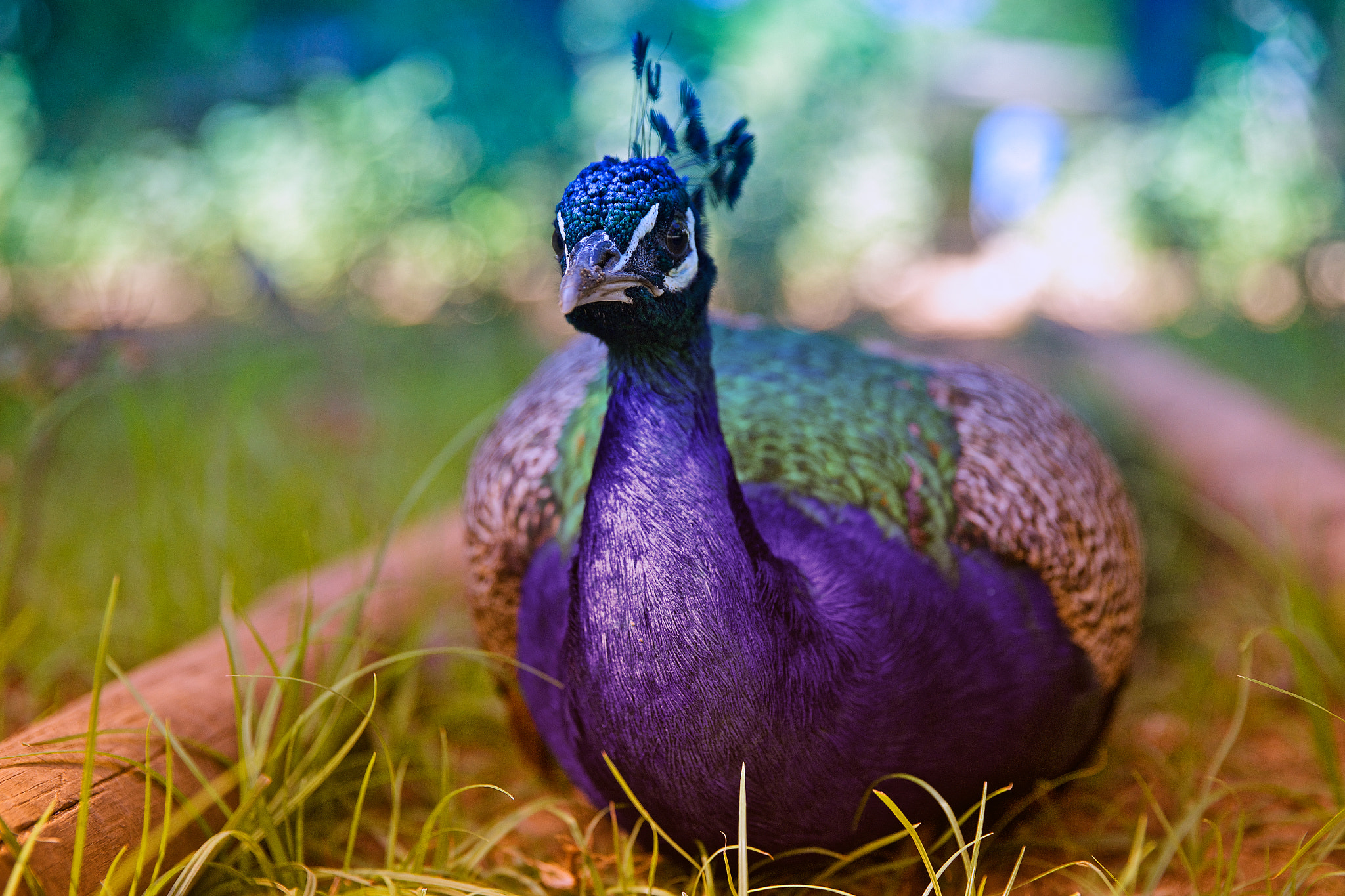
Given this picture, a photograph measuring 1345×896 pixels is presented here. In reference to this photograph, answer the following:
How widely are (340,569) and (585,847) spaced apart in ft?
3.81

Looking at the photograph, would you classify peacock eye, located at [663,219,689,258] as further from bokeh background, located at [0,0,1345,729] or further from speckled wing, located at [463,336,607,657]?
bokeh background, located at [0,0,1345,729]

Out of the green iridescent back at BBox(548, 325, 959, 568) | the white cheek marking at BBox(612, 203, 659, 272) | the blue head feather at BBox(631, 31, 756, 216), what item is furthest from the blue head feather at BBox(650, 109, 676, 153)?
the green iridescent back at BBox(548, 325, 959, 568)

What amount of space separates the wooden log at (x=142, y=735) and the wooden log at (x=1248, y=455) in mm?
2209

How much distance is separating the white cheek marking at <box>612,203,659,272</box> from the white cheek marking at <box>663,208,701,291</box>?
0.23 feet

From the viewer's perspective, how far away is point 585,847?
141 cm

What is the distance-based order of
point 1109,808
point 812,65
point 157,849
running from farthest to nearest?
point 812,65, point 1109,808, point 157,849

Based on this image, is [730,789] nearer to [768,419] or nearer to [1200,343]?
[768,419]

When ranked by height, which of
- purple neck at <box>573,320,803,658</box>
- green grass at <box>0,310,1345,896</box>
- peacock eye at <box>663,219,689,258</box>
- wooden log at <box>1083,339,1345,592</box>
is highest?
peacock eye at <box>663,219,689,258</box>

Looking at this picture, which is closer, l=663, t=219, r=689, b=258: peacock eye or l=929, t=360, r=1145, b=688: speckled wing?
l=663, t=219, r=689, b=258: peacock eye

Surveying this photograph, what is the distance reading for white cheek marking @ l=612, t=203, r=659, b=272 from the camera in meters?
1.12

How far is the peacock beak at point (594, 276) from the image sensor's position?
106 cm

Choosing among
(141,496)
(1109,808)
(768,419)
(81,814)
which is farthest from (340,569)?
(1109,808)

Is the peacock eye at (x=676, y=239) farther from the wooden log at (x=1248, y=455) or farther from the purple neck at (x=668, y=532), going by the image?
the wooden log at (x=1248, y=455)

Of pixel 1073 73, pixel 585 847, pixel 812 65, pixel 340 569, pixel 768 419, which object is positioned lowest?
pixel 585 847
